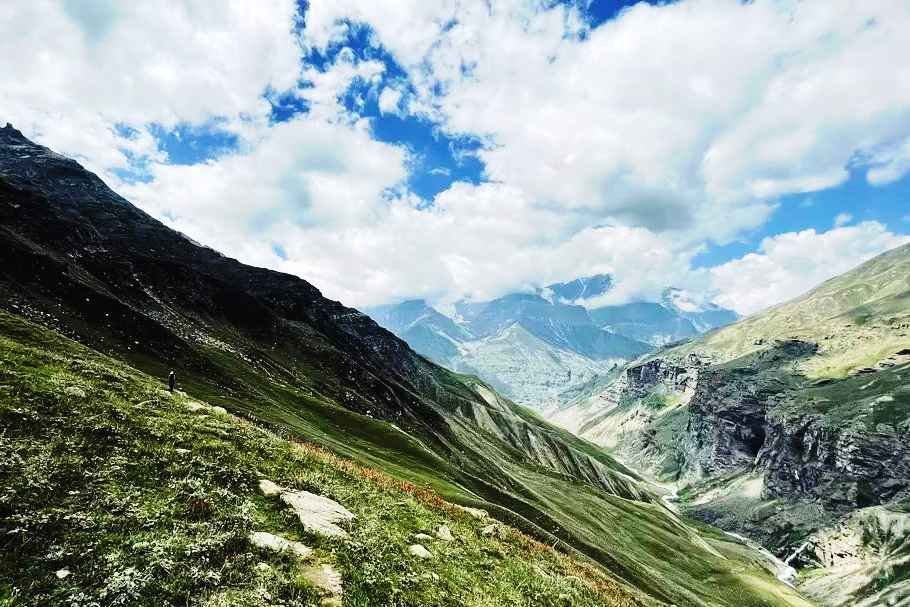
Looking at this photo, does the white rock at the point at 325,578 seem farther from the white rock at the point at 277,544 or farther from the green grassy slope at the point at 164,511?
the white rock at the point at 277,544

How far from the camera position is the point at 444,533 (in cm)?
2486

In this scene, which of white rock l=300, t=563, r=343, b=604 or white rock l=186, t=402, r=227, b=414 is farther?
white rock l=186, t=402, r=227, b=414

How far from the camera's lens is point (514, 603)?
20.3 metres

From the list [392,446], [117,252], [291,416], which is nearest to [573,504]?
[392,446]

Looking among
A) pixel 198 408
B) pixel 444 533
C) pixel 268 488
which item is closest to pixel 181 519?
pixel 268 488

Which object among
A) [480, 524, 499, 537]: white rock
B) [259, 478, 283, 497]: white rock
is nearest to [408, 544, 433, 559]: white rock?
[259, 478, 283, 497]: white rock

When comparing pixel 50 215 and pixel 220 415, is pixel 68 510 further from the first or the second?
pixel 50 215

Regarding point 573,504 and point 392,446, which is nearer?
point 392,446

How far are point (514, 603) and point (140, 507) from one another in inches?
558

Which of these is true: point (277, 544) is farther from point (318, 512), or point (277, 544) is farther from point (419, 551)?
Answer: point (419, 551)

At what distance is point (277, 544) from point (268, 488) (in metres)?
4.13

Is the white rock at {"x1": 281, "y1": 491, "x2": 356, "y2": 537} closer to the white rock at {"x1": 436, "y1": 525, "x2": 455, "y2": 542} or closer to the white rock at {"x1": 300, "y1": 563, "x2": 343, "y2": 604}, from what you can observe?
the white rock at {"x1": 300, "y1": 563, "x2": 343, "y2": 604}

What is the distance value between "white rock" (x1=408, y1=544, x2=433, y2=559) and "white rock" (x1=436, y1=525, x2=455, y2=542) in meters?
2.53

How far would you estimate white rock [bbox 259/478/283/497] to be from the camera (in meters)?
20.4
